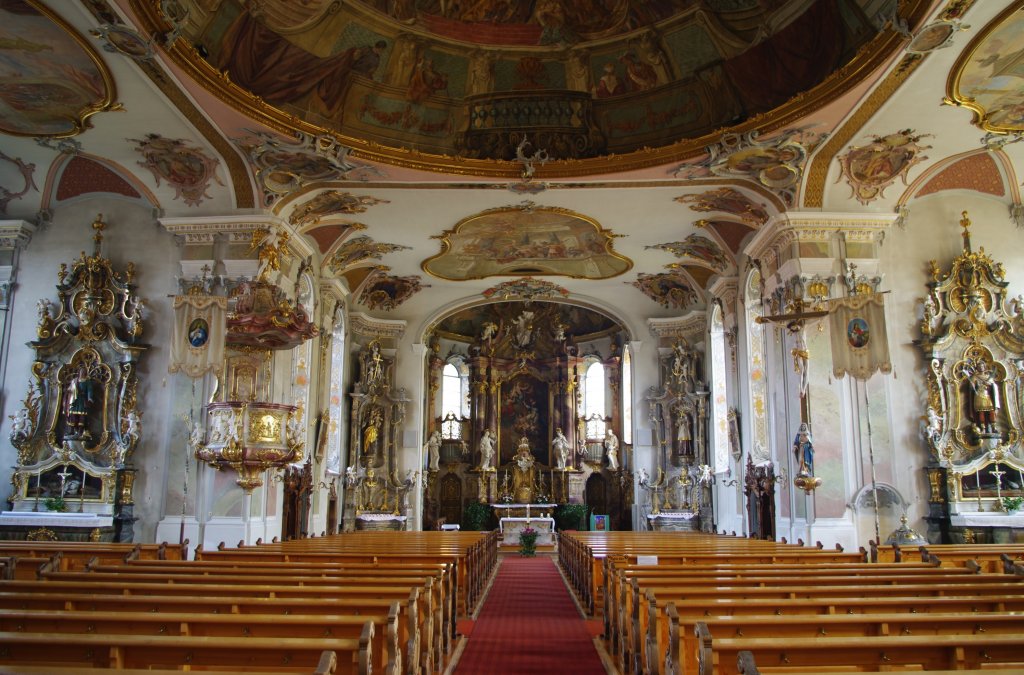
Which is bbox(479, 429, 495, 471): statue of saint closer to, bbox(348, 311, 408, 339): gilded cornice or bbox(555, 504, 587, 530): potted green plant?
bbox(555, 504, 587, 530): potted green plant

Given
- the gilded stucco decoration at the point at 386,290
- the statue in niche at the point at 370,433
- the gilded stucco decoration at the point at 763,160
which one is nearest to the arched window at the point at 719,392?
the gilded stucco decoration at the point at 763,160

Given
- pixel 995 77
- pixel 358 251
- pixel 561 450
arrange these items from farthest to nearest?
pixel 561 450, pixel 358 251, pixel 995 77

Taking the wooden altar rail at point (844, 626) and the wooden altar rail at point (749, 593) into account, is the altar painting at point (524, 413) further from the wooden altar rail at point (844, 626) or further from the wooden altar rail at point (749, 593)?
the wooden altar rail at point (844, 626)

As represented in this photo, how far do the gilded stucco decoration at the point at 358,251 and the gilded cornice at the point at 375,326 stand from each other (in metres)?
3.36

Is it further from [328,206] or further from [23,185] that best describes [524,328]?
[23,185]

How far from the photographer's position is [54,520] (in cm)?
1374

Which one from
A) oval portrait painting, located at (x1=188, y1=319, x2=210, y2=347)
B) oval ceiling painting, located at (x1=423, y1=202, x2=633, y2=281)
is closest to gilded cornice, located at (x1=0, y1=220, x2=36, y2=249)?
oval portrait painting, located at (x1=188, y1=319, x2=210, y2=347)

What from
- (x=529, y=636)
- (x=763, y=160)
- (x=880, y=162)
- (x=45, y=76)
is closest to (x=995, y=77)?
(x=880, y=162)

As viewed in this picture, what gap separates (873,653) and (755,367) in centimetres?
1358

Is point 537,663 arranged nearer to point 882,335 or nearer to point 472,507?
point 882,335

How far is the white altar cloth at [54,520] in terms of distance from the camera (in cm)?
1370

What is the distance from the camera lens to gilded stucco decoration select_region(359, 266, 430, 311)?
22.2 meters

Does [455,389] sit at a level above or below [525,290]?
below

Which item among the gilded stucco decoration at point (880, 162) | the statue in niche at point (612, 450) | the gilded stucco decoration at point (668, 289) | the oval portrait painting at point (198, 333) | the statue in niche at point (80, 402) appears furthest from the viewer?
the statue in niche at point (612, 450)
